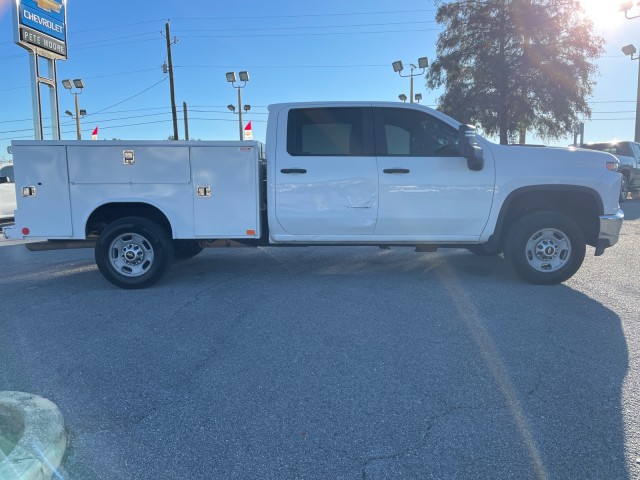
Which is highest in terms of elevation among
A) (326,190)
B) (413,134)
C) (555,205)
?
(413,134)

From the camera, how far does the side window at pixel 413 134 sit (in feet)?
19.1

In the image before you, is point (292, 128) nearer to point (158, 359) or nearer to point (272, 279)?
point (272, 279)

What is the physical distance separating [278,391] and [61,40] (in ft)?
50.6

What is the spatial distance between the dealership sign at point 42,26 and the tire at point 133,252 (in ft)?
34.7

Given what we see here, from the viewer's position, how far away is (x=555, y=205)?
6062 millimetres

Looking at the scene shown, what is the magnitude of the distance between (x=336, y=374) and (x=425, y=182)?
9.72 feet

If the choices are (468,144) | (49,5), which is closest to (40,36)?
(49,5)

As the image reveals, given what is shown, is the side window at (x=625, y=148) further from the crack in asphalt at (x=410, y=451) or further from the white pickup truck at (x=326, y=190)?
the crack in asphalt at (x=410, y=451)

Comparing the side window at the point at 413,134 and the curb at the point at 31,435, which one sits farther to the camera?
the side window at the point at 413,134

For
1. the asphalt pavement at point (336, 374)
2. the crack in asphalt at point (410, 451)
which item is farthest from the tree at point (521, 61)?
the crack in asphalt at point (410, 451)

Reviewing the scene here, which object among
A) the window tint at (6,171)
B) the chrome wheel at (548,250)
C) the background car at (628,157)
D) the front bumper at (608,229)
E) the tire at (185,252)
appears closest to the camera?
the front bumper at (608,229)

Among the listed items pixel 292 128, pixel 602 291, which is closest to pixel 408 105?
pixel 292 128

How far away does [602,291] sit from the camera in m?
5.81

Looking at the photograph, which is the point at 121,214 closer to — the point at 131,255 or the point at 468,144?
the point at 131,255
